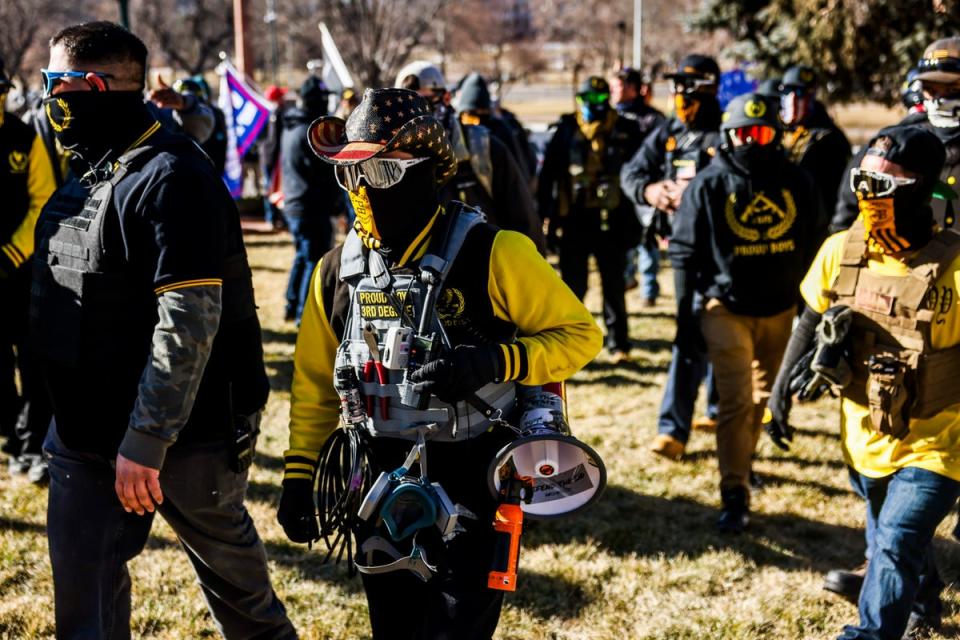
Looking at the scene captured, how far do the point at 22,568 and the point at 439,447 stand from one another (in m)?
2.87

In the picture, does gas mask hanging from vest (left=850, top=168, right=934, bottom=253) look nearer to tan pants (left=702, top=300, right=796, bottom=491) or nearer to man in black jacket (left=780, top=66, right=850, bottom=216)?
tan pants (left=702, top=300, right=796, bottom=491)

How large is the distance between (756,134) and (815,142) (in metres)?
2.49

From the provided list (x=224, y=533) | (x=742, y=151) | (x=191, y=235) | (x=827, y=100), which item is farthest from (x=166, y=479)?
(x=827, y=100)

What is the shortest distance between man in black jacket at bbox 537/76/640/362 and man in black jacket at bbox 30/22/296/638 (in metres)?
5.14

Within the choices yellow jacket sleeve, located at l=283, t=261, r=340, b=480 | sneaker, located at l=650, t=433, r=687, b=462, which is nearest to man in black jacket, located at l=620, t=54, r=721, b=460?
sneaker, located at l=650, t=433, r=687, b=462

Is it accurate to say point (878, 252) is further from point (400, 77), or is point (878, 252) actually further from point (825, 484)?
point (400, 77)

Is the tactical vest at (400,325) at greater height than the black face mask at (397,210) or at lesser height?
lesser

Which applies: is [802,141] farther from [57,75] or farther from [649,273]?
[57,75]

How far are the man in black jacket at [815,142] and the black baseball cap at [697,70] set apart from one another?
0.66m

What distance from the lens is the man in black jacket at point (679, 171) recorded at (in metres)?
6.30

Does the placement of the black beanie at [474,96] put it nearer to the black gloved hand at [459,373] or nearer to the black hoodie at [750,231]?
the black hoodie at [750,231]

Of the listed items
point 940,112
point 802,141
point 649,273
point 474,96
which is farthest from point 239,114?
point 940,112

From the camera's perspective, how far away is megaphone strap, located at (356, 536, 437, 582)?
9.11 ft

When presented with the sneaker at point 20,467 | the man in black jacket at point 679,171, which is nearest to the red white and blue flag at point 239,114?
the man in black jacket at point 679,171
